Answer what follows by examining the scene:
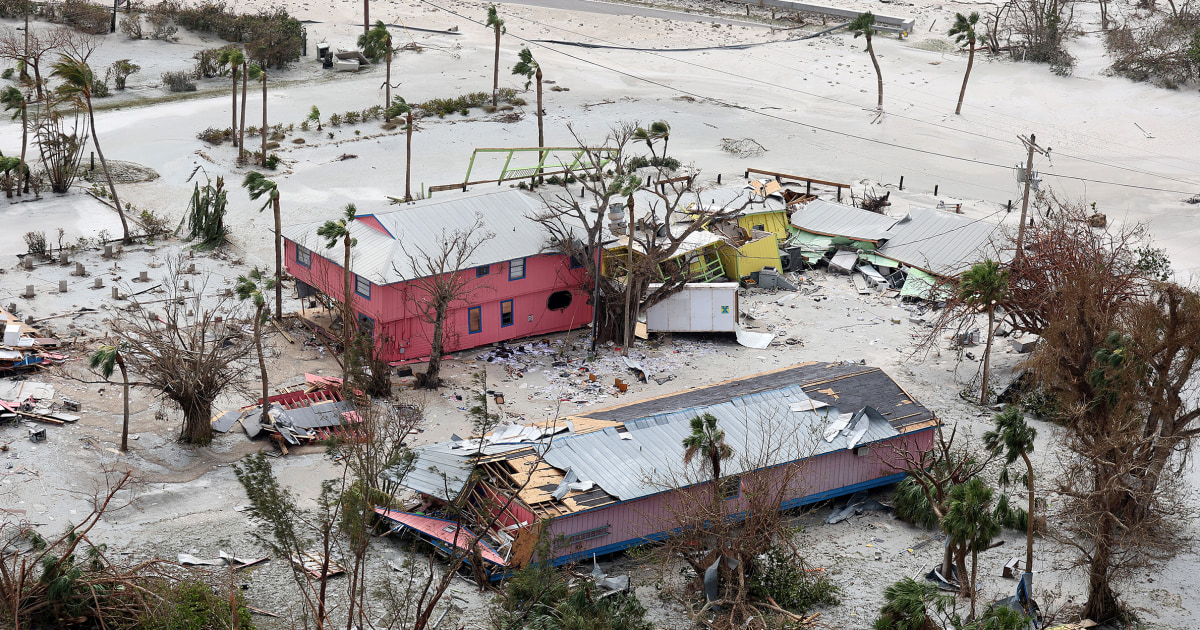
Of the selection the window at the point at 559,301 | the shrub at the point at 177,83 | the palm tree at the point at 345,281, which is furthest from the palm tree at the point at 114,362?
the shrub at the point at 177,83

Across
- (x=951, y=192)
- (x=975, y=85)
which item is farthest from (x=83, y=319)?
(x=975, y=85)

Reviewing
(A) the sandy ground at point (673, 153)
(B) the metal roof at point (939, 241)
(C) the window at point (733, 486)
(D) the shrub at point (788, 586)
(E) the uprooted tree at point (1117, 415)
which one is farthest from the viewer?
(B) the metal roof at point (939, 241)

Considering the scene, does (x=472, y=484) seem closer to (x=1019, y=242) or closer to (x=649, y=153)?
(x=1019, y=242)

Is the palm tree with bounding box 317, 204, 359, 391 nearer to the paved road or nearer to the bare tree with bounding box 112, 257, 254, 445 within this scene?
the bare tree with bounding box 112, 257, 254, 445

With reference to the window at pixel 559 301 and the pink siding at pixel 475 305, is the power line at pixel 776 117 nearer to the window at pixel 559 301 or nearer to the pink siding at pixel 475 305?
the pink siding at pixel 475 305

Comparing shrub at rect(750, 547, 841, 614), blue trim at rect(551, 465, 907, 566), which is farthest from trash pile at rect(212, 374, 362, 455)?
shrub at rect(750, 547, 841, 614)

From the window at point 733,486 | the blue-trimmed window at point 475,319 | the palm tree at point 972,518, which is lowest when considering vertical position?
the window at point 733,486

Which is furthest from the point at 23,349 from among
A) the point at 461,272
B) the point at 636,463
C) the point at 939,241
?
the point at 939,241
